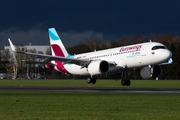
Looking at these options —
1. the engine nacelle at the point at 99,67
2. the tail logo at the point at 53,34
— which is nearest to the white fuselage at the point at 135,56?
the engine nacelle at the point at 99,67

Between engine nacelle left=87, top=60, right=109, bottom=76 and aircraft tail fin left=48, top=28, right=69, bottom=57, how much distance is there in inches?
619

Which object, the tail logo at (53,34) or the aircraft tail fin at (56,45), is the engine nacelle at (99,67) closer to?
the aircraft tail fin at (56,45)

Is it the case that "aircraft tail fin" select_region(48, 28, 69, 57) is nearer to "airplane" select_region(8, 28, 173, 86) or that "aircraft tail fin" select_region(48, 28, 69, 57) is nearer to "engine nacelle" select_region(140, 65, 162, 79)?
"airplane" select_region(8, 28, 173, 86)

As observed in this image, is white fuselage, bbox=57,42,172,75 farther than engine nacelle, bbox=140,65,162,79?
No

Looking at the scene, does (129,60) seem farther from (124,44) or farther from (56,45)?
(124,44)

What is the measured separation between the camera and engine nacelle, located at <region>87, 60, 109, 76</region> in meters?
45.0

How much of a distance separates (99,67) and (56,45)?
1912 centimetres

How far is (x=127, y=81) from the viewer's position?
4888 cm

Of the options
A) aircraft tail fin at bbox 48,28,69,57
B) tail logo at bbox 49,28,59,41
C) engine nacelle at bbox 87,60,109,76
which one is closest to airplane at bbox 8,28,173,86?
engine nacelle at bbox 87,60,109,76

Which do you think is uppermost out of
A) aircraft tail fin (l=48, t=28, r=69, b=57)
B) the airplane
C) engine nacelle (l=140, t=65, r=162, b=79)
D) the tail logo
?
the tail logo
